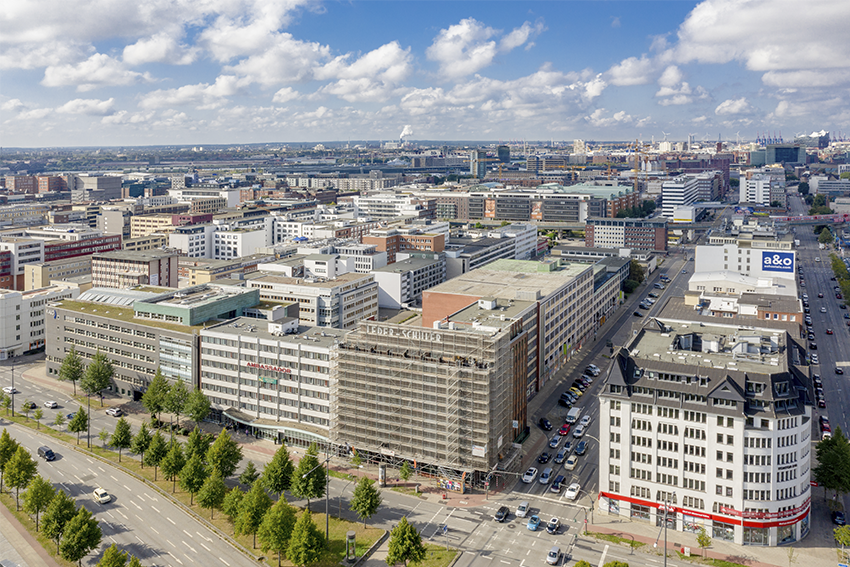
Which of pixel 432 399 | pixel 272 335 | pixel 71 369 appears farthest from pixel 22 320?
pixel 432 399

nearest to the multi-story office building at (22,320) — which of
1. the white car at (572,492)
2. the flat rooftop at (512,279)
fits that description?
the flat rooftop at (512,279)

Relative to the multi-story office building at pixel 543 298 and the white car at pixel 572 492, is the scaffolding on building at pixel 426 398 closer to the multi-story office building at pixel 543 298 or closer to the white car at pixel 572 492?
the white car at pixel 572 492

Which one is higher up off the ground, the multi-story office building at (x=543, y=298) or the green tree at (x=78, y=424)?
the multi-story office building at (x=543, y=298)

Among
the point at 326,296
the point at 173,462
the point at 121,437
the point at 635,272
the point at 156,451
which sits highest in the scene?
the point at 326,296

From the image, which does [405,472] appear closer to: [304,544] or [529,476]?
[529,476]

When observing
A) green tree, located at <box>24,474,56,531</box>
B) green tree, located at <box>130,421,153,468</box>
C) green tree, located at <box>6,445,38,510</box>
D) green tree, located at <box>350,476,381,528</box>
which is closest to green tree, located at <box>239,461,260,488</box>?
green tree, located at <box>350,476,381,528</box>

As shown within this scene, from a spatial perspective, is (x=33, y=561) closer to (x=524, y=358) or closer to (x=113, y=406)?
(x=113, y=406)
